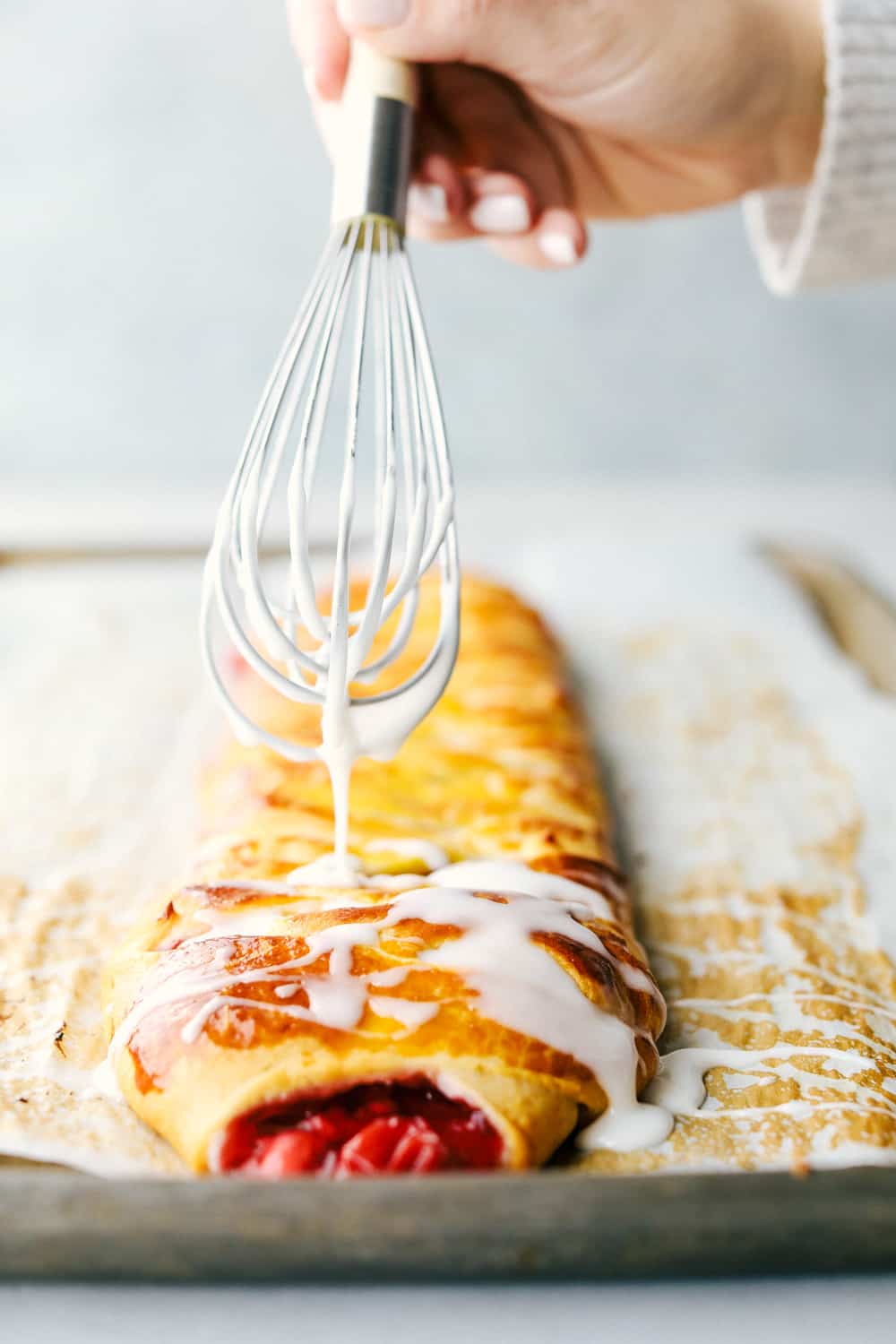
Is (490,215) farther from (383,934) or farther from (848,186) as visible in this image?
(383,934)

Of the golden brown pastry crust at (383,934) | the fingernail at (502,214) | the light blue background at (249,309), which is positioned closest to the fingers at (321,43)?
the fingernail at (502,214)

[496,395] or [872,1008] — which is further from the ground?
[496,395]

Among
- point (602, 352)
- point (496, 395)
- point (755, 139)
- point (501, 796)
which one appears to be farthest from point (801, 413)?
point (501, 796)

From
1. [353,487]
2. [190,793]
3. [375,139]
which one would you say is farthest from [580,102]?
[190,793]

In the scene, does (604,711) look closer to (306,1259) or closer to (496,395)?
(306,1259)

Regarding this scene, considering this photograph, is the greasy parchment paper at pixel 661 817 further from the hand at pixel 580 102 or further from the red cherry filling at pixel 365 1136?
the hand at pixel 580 102

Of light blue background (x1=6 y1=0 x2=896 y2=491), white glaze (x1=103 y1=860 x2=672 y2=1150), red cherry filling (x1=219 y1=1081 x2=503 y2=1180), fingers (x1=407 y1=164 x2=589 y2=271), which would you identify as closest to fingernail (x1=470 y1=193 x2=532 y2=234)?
fingers (x1=407 y1=164 x2=589 y2=271)
